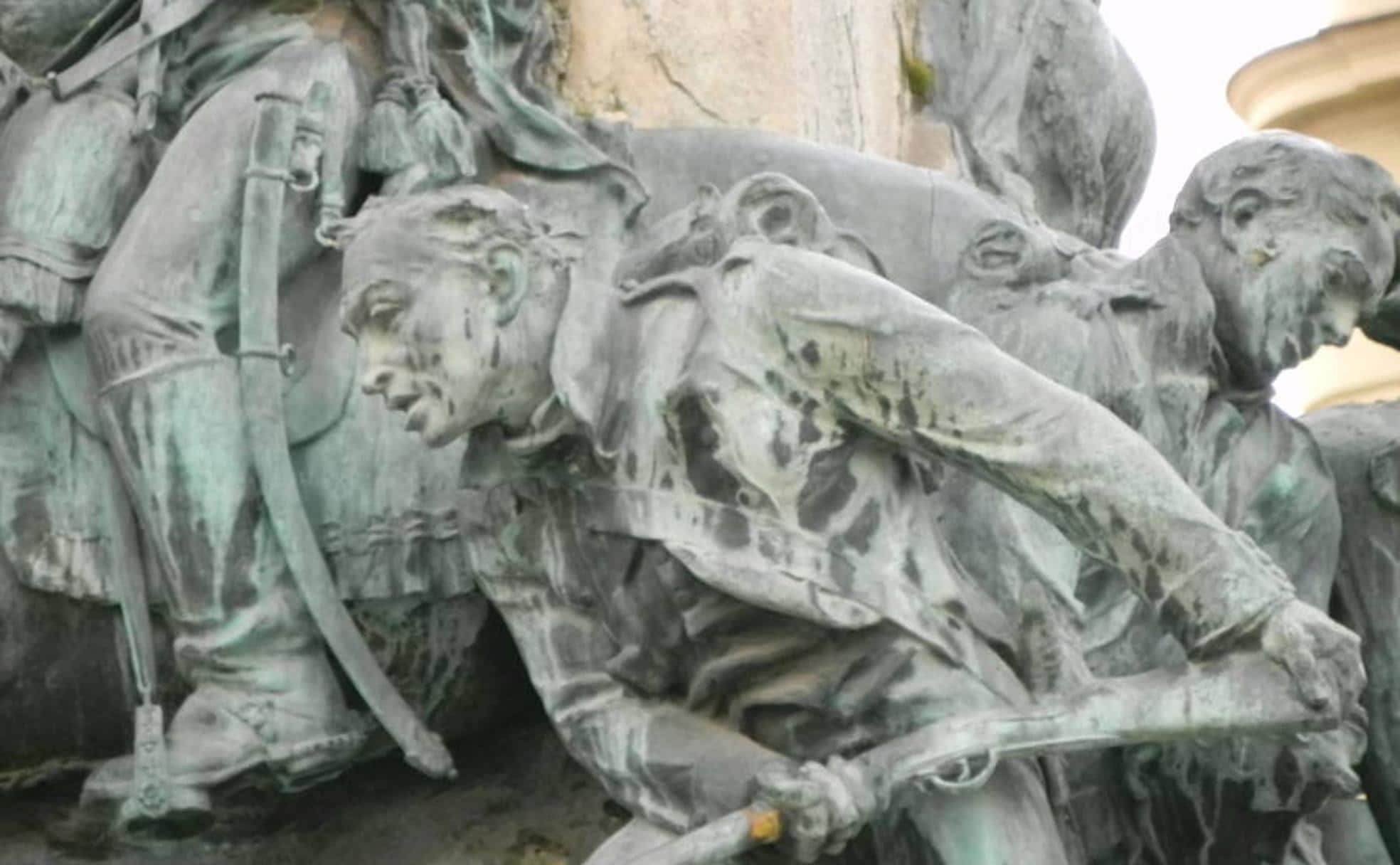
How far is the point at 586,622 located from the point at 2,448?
1035mm

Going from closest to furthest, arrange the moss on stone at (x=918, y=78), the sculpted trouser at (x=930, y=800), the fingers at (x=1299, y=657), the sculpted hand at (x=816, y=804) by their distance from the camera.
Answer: the fingers at (x=1299, y=657)
the sculpted hand at (x=816, y=804)
the sculpted trouser at (x=930, y=800)
the moss on stone at (x=918, y=78)

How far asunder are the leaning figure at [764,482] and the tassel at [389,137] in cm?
49

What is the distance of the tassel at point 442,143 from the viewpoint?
7.56 meters

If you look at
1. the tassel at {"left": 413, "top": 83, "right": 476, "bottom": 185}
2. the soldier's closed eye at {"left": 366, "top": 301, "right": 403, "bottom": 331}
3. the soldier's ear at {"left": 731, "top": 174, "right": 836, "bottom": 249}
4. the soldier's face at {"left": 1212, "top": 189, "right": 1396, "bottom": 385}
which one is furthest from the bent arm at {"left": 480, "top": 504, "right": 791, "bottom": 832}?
the soldier's face at {"left": 1212, "top": 189, "right": 1396, "bottom": 385}

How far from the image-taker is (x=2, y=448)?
753 cm

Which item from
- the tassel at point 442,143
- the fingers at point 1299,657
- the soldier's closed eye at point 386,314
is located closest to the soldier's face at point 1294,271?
the fingers at point 1299,657

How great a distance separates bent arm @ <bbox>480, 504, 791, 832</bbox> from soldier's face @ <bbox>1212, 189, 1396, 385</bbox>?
1233 millimetres

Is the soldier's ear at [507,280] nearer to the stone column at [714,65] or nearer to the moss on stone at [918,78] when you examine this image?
the stone column at [714,65]

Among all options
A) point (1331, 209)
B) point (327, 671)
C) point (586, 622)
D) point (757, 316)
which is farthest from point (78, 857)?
point (1331, 209)

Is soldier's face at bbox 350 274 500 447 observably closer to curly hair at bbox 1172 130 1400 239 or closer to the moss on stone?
curly hair at bbox 1172 130 1400 239

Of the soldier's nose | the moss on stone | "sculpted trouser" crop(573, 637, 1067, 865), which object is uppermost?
the soldier's nose

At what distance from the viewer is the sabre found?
22.0ft

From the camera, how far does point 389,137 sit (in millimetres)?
7598

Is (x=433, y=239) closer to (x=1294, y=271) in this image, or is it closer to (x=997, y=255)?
(x=997, y=255)
